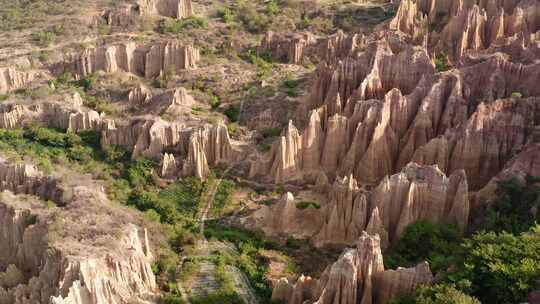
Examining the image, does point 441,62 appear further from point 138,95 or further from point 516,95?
point 138,95

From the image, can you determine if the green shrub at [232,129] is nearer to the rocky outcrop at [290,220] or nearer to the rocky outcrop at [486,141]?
the rocky outcrop at [290,220]

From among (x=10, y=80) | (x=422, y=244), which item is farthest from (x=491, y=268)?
(x=10, y=80)

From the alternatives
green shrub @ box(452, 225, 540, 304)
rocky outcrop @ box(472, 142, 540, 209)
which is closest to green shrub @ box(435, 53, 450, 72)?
rocky outcrop @ box(472, 142, 540, 209)

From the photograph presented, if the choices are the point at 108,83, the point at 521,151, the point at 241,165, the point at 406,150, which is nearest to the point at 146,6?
the point at 108,83

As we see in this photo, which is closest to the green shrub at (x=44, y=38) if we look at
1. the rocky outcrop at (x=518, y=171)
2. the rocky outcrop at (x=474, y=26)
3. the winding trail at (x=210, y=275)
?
the rocky outcrop at (x=474, y=26)

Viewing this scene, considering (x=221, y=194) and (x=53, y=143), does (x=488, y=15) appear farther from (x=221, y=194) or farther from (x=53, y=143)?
(x=53, y=143)

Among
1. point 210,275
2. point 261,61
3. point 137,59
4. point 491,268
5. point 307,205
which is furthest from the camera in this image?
point 137,59
